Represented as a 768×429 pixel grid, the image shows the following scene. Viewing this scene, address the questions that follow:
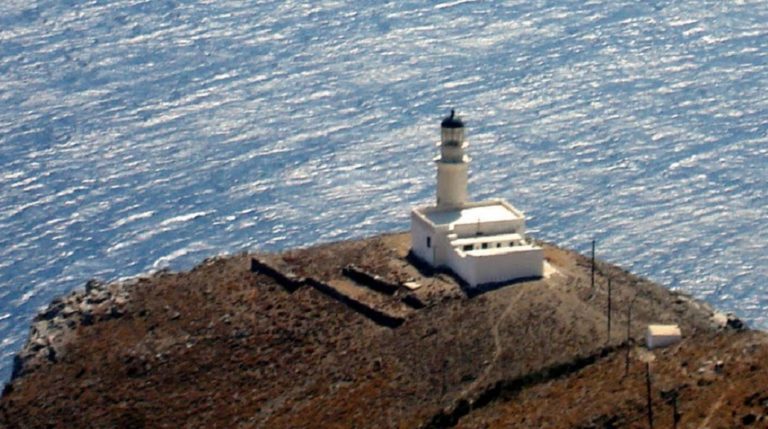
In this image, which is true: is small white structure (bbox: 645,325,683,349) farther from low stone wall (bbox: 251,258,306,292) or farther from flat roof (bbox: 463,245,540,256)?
low stone wall (bbox: 251,258,306,292)

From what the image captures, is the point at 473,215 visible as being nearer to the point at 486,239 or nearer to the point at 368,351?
the point at 486,239

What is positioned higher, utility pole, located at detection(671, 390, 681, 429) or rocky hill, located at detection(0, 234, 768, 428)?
utility pole, located at detection(671, 390, 681, 429)

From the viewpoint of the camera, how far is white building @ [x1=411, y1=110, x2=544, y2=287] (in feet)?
274

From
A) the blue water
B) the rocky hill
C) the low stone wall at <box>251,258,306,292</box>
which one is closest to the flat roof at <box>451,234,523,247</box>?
the rocky hill

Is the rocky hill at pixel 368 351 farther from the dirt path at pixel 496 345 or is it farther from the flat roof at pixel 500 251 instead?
the flat roof at pixel 500 251

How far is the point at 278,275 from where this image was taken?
293 ft

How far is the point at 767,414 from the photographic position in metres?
65.5

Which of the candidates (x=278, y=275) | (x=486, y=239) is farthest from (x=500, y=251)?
(x=278, y=275)

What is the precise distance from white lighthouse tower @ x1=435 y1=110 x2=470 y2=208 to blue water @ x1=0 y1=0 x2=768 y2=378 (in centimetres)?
2068

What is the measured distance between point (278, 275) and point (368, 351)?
29.5 ft

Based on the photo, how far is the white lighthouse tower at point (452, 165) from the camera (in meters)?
86.8

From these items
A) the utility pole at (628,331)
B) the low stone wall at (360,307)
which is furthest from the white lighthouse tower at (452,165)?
the utility pole at (628,331)

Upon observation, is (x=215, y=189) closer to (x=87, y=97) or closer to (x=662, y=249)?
(x=87, y=97)

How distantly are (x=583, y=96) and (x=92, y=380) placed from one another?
176 feet
